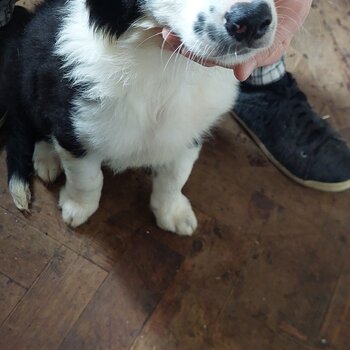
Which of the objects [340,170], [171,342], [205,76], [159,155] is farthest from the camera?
[340,170]

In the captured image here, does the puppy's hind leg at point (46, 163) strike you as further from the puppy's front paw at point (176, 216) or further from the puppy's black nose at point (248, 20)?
the puppy's black nose at point (248, 20)

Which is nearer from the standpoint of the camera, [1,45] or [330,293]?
[1,45]

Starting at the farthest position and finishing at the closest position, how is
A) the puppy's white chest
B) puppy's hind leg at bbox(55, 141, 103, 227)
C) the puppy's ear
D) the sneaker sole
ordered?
1. the sneaker sole
2. puppy's hind leg at bbox(55, 141, 103, 227)
3. the puppy's white chest
4. the puppy's ear

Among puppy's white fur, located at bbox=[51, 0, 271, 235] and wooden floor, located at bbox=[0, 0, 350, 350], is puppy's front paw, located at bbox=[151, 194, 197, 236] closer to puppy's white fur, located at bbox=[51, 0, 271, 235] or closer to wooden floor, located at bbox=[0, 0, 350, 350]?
wooden floor, located at bbox=[0, 0, 350, 350]

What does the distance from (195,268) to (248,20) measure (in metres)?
0.96

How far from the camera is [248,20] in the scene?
90 cm

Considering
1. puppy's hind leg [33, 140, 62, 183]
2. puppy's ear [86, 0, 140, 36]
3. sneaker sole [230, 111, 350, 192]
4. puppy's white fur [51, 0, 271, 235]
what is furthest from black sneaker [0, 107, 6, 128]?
sneaker sole [230, 111, 350, 192]

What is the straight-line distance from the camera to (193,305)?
5.37 ft

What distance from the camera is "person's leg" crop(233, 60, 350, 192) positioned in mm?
1887

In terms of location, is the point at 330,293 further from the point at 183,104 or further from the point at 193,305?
the point at 183,104

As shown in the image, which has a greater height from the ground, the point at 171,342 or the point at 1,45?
the point at 1,45

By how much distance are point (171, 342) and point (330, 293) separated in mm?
527

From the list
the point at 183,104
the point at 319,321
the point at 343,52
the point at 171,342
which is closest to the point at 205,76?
the point at 183,104

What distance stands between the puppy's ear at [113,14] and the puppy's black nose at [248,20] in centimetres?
19
